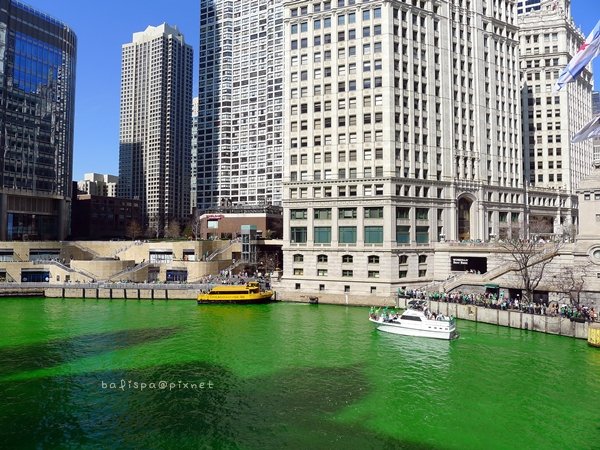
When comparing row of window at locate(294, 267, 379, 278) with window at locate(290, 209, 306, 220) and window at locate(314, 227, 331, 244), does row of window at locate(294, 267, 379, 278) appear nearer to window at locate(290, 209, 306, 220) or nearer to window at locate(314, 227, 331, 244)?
window at locate(314, 227, 331, 244)

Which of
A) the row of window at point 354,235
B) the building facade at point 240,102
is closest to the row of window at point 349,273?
the row of window at point 354,235

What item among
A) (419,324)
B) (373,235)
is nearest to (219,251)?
(373,235)

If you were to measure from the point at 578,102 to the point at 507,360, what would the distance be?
111274 millimetres

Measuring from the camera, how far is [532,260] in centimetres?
6925

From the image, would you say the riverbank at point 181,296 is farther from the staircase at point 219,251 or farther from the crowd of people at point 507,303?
the staircase at point 219,251

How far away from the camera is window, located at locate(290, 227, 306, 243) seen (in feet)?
285

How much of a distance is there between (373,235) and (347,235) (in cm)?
473

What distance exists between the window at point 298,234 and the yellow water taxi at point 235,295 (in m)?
11.4

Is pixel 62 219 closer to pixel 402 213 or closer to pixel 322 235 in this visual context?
pixel 322 235

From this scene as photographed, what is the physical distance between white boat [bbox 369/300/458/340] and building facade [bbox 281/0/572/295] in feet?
68.2

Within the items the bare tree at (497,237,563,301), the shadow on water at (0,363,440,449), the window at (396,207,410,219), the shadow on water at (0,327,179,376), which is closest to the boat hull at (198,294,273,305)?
the shadow on water at (0,327,179,376)

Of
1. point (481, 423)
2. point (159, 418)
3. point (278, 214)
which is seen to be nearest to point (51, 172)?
point (278, 214)

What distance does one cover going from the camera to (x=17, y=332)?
58.2 meters

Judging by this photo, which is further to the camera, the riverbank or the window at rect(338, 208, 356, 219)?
the window at rect(338, 208, 356, 219)
